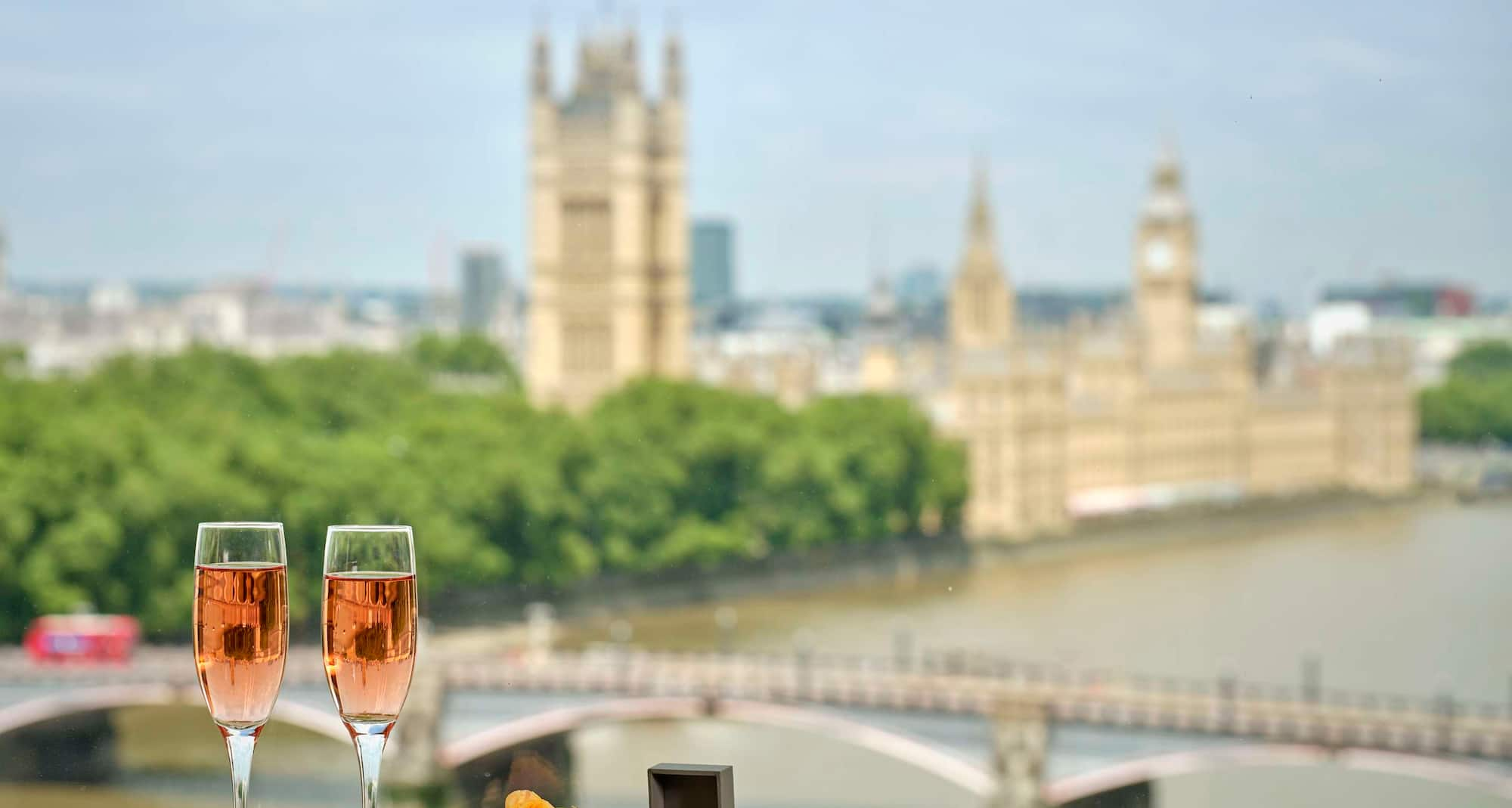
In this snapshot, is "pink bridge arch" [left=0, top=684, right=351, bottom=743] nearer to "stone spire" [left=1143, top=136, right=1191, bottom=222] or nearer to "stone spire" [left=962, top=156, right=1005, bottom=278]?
"stone spire" [left=962, top=156, right=1005, bottom=278]

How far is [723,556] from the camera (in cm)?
1174

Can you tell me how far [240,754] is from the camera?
1.04m

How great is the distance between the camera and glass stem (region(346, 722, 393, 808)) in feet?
3.32

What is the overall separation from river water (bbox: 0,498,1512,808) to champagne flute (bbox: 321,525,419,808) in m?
4.62

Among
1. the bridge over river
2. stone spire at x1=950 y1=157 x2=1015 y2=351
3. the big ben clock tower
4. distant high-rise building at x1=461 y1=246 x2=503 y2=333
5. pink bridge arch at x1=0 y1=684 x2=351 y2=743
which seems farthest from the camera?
distant high-rise building at x1=461 y1=246 x2=503 y2=333

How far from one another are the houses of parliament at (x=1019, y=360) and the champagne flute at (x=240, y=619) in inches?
196

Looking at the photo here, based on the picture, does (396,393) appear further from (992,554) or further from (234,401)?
(992,554)

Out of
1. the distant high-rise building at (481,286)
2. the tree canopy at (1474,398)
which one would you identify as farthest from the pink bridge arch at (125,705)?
the distant high-rise building at (481,286)

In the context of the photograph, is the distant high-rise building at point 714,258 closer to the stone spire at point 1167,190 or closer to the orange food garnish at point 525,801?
the stone spire at point 1167,190

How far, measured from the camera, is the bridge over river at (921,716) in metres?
6.77

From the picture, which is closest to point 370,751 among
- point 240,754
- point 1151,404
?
point 240,754

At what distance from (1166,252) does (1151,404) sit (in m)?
6.15

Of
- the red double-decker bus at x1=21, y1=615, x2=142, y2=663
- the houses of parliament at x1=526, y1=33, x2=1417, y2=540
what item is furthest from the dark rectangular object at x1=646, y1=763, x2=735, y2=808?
the red double-decker bus at x1=21, y1=615, x2=142, y2=663

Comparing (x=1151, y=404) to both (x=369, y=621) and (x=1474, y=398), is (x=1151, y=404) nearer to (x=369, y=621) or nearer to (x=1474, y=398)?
(x=1474, y=398)
